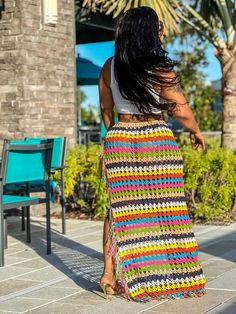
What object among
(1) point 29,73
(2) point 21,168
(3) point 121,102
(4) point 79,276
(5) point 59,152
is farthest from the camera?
(1) point 29,73

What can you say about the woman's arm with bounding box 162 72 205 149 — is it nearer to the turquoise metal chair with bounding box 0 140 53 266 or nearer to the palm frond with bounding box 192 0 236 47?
the turquoise metal chair with bounding box 0 140 53 266

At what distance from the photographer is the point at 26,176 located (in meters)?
6.20

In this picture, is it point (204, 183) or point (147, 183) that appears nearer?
point (147, 183)

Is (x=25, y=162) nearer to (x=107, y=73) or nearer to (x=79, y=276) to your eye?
(x=79, y=276)

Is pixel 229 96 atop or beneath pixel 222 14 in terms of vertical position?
beneath

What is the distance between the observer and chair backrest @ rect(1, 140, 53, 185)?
19.4 ft

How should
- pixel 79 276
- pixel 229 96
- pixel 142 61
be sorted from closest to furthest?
pixel 142 61 < pixel 79 276 < pixel 229 96

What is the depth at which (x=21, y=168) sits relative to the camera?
242 inches

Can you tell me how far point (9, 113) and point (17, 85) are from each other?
38 cm

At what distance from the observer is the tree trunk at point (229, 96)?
9.27 meters

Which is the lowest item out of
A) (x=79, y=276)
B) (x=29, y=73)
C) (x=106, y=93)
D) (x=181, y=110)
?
(x=79, y=276)

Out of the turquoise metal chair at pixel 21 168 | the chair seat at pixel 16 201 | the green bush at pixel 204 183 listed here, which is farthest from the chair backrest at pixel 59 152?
the chair seat at pixel 16 201

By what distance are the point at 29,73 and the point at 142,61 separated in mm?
4720

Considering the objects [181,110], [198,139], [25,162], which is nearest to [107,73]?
[181,110]
